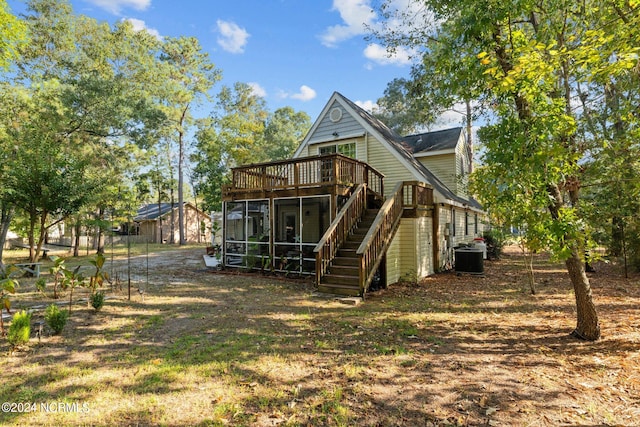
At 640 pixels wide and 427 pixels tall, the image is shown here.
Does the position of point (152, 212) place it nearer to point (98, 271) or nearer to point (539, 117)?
point (98, 271)

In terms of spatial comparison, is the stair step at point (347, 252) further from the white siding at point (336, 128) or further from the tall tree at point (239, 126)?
the tall tree at point (239, 126)

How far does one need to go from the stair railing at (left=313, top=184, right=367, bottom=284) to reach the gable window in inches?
155

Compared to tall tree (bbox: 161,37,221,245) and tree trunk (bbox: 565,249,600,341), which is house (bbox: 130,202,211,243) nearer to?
tall tree (bbox: 161,37,221,245)

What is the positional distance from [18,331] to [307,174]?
8194 mm

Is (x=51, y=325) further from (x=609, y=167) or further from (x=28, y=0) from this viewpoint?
(x=28, y=0)

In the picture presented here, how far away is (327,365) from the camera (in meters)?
3.97

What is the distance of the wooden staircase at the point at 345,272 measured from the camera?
25.8 feet

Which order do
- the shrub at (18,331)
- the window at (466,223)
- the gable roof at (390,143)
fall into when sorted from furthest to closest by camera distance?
the window at (466,223)
the gable roof at (390,143)
the shrub at (18,331)

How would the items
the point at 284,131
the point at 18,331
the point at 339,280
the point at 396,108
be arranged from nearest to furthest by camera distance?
the point at 18,331, the point at 339,280, the point at 396,108, the point at 284,131

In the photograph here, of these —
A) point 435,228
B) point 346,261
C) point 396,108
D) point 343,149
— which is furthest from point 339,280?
point 396,108

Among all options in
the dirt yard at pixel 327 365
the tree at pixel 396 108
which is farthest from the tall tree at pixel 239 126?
the dirt yard at pixel 327 365

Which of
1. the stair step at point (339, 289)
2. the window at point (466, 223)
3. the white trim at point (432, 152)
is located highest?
the white trim at point (432, 152)

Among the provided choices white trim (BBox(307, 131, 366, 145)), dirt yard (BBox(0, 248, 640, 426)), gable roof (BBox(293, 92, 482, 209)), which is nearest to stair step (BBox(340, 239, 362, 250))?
dirt yard (BBox(0, 248, 640, 426))

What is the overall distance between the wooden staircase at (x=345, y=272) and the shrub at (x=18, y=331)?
565 centimetres
